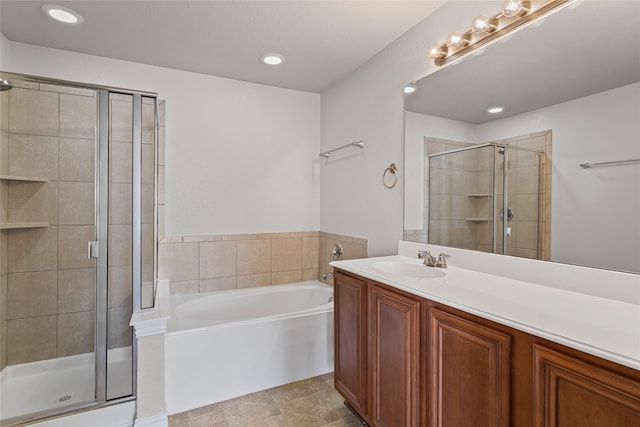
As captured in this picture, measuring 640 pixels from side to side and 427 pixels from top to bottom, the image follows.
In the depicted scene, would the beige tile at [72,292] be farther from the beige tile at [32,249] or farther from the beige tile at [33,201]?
the beige tile at [33,201]

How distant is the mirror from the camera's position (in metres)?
1.15

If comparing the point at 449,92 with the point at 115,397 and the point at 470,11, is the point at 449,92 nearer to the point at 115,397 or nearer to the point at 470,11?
the point at 470,11

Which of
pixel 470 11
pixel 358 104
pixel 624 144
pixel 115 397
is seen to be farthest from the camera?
pixel 358 104

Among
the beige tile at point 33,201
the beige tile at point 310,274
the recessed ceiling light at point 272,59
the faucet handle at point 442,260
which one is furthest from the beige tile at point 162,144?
the faucet handle at point 442,260

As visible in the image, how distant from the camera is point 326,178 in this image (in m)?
3.24

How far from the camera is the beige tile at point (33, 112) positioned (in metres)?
2.14

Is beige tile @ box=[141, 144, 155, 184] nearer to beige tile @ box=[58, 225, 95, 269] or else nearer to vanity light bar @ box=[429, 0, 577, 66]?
beige tile @ box=[58, 225, 95, 269]

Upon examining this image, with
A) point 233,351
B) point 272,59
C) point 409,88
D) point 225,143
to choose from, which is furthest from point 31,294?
point 409,88

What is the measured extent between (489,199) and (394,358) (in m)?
0.96

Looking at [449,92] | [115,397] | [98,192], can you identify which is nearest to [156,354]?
[115,397]

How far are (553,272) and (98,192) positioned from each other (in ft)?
8.06

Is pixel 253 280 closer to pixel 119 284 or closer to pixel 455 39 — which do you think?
pixel 119 284

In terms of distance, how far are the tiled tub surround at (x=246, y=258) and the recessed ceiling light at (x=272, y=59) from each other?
156 centimetres

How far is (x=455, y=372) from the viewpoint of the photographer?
1.14 m
